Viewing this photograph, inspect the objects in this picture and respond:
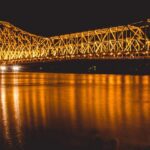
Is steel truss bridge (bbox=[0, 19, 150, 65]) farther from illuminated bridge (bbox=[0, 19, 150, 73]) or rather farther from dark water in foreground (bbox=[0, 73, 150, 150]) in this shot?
dark water in foreground (bbox=[0, 73, 150, 150])

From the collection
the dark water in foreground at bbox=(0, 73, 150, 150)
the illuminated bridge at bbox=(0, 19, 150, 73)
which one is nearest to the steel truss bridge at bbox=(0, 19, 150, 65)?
the illuminated bridge at bbox=(0, 19, 150, 73)

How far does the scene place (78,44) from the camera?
8488cm

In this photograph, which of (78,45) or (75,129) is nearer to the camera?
(75,129)

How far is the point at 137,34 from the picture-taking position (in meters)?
66.0

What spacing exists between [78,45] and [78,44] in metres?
0.78

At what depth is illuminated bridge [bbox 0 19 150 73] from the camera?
6338 cm

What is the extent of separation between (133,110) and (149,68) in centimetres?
5454

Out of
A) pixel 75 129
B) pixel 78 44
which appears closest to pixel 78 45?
pixel 78 44

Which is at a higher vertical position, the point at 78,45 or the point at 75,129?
the point at 78,45

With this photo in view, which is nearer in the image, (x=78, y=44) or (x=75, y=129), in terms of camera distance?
(x=75, y=129)

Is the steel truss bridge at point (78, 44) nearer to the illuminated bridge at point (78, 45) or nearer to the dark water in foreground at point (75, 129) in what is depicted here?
the illuminated bridge at point (78, 45)

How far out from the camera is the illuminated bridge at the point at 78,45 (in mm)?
63384

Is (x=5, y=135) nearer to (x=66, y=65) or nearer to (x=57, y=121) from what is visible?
(x=57, y=121)

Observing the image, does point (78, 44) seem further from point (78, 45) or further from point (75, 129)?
point (75, 129)
